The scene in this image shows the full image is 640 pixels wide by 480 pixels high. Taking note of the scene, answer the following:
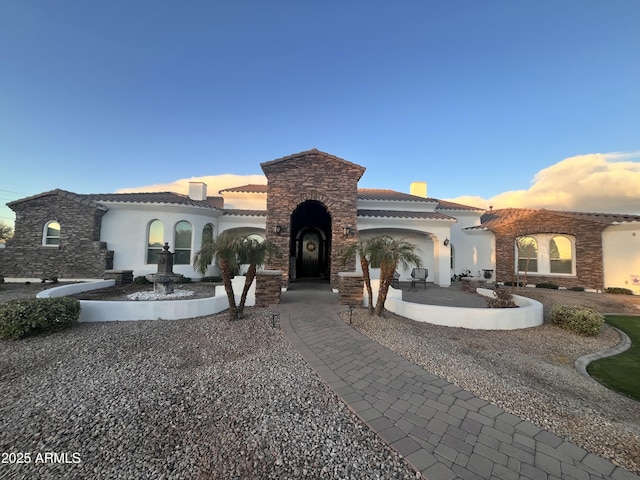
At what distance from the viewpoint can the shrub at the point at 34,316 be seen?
5.61 meters

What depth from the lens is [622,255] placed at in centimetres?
1380

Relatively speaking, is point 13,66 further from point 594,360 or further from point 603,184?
point 603,184

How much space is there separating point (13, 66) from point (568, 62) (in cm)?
2274

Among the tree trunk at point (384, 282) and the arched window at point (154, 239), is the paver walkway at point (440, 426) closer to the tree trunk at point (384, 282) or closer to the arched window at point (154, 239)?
the tree trunk at point (384, 282)

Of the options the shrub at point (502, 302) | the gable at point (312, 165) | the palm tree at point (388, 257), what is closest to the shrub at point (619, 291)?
the shrub at point (502, 302)

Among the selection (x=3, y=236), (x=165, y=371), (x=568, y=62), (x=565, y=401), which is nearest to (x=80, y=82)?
(x=165, y=371)

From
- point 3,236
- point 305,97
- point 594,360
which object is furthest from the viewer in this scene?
point 3,236

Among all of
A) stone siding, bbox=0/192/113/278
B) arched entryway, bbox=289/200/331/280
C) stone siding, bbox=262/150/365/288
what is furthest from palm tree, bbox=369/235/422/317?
stone siding, bbox=0/192/113/278

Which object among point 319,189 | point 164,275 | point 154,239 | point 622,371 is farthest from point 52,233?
point 622,371

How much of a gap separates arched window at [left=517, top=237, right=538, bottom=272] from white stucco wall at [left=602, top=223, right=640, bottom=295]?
9.96 feet

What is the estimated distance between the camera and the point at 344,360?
16.1 ft

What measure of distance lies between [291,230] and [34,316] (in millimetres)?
9405

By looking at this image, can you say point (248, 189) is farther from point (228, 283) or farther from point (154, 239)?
point (228, 283)

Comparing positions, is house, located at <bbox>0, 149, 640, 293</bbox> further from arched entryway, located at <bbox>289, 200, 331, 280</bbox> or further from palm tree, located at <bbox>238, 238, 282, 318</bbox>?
palm tree, located at <bbox>238, 238, 282, 318</bbox>
